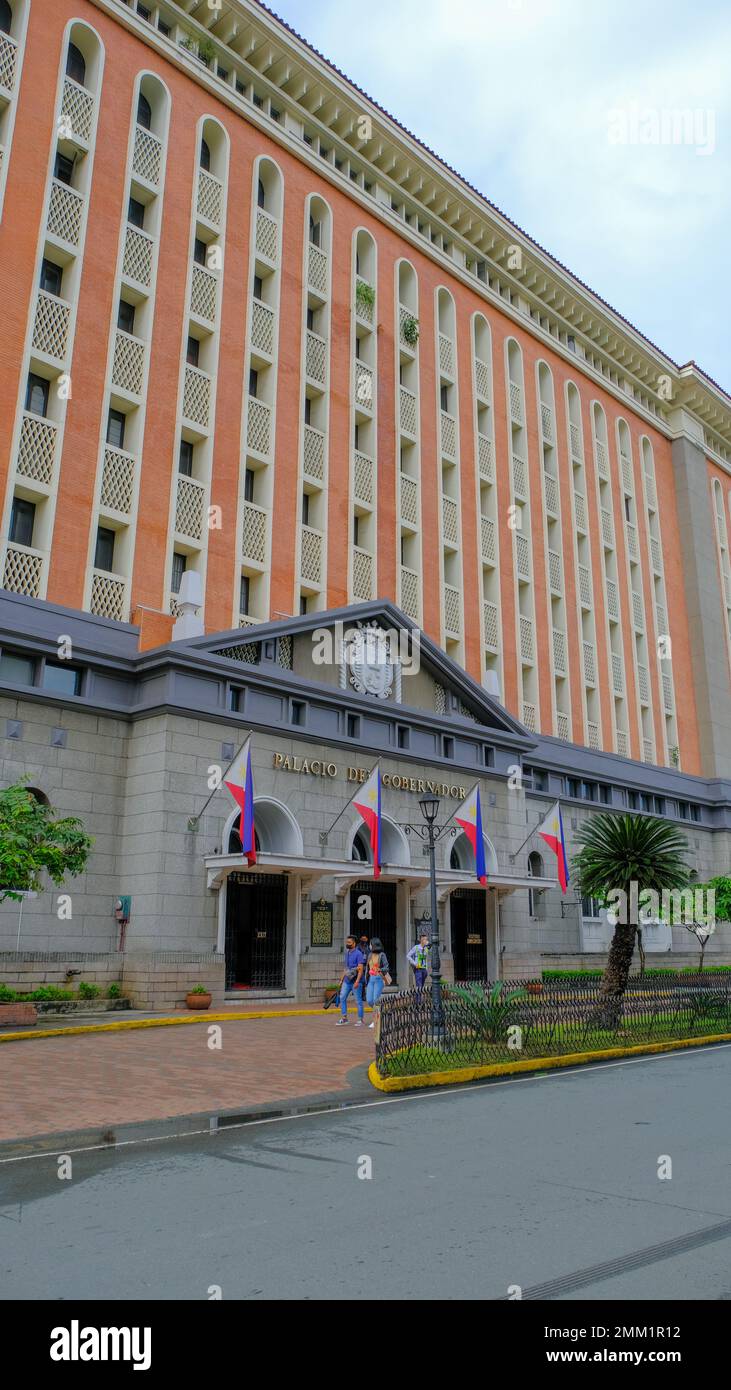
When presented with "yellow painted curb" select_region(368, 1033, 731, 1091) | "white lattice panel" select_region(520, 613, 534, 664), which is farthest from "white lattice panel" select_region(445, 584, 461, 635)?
"yellow painted curb" select_region(368, 1033, 731, 1091)

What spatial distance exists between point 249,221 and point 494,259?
16.5m

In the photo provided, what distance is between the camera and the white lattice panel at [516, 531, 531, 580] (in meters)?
43.1

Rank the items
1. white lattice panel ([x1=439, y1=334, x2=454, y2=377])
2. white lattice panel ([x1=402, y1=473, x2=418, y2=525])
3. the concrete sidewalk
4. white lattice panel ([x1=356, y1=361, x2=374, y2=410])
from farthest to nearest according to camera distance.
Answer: white lattice panel ([x1=439, y1=334, x2=454, y2=377]) → white lattice panel ([x1=402, y1=473, x2=418, y2=525]) → white lattice panel ([x1=356, y1=361, x2=374, y2=410]) → the concrete sidewalk

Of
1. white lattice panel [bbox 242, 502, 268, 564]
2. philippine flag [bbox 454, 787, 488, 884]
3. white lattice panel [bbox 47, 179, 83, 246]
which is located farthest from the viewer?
white lattice panel [bbox 242, 502, 268, 564]

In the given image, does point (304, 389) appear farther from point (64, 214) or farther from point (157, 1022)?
point (157, 1022)

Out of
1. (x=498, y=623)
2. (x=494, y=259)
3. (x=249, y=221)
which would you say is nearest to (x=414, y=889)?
(x=498, y=623)

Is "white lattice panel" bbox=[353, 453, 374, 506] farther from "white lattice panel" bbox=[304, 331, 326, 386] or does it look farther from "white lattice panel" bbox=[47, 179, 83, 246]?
"white lattice panel" bbox=[47, 179, 83, 246]

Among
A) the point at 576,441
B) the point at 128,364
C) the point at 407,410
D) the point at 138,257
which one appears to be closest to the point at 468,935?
the point at 407,410

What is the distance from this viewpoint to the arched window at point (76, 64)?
30.5 m

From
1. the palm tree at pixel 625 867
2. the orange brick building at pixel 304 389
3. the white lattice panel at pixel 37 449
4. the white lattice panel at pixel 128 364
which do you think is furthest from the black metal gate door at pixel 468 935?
the white lattice panel at pixel 128 364

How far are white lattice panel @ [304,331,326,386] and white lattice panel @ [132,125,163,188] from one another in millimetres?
7052

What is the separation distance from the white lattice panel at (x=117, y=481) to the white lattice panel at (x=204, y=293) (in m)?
6.26

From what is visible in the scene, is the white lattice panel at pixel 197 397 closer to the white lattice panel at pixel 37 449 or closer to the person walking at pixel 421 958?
the white lattice panel at pixel 37 449
